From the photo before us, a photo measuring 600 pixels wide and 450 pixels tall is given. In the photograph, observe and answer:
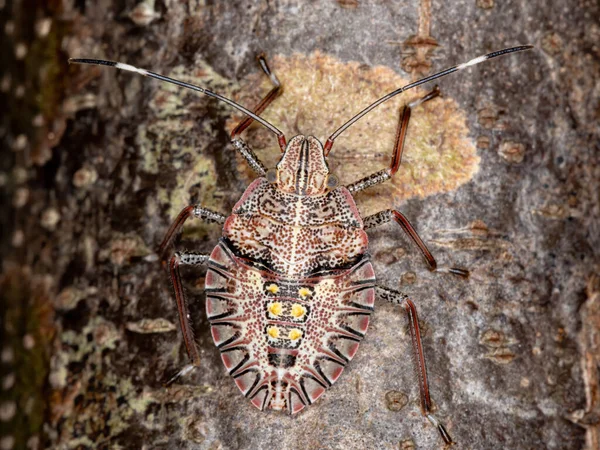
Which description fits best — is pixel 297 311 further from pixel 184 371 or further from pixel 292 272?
pixel 184 371

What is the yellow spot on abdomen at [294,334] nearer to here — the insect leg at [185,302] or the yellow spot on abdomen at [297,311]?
the yellow spot on abdomen at [297,311]

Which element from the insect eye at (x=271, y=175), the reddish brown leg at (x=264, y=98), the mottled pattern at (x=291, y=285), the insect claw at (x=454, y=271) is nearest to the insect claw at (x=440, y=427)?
the mottled pattern at (x=291, y=285)

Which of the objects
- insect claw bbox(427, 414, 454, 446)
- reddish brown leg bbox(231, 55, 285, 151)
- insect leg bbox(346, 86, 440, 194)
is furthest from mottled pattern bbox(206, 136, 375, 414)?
insect claw bbox(427, 414, 454, 446)

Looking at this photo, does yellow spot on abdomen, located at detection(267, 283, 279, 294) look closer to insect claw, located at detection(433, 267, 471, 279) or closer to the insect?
the insect

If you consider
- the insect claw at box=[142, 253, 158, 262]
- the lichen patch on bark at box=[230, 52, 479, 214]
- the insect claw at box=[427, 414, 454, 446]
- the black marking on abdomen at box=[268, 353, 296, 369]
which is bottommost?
the insect claw at box=[427, 414, 454, 446]

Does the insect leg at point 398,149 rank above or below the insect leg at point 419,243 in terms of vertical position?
above

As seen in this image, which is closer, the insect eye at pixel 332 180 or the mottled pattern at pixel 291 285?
the mottled pattern at pixel 291 285

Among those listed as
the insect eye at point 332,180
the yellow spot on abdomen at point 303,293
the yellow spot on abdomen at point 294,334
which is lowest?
the yellow spot on abdomen at point 294,334
